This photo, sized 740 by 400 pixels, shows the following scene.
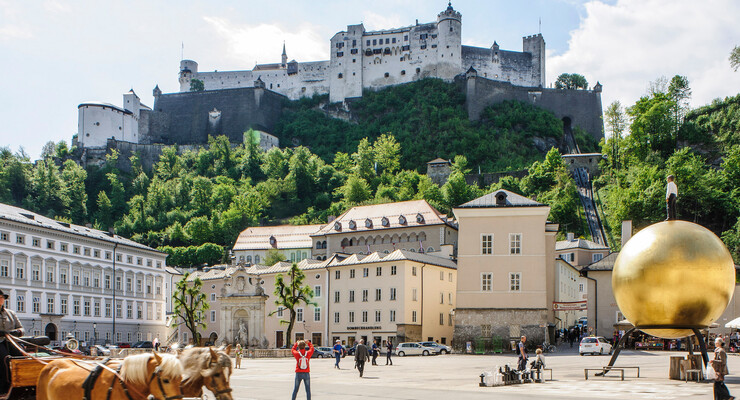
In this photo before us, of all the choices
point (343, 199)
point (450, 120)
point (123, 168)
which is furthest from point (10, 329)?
point (123, 168)

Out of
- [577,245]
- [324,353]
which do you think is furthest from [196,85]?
[324,353]

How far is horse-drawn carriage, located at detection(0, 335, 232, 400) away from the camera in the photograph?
7.50 metres

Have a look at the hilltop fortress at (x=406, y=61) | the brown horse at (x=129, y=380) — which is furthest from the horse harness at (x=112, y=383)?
the hilltop fortress at (x=406, y=61)

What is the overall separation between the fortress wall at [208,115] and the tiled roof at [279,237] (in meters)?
47.7

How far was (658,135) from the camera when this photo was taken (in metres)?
82.2

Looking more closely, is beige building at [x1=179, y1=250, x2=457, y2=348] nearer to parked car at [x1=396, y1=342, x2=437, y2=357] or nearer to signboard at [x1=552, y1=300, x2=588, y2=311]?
parked car at [x1=396, y1=342, x2=437, y2=357]

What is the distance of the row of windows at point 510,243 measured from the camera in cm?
4453

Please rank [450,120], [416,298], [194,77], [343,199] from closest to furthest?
[416,298], [343,199], [450,120], [194,77]

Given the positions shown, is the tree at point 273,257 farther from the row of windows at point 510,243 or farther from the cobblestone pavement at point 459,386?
the cobblestone pavement at point 459,386

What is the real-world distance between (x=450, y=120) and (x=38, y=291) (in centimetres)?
7729

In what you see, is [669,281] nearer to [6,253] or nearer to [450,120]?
[6,253]

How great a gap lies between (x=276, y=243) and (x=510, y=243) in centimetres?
4524

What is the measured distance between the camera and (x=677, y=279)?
1477 cm

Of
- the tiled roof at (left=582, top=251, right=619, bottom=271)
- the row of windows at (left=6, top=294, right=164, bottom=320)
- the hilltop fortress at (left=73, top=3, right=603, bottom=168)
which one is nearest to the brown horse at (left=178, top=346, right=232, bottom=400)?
the tiled roof at (left=582, top=251, right=619, bottom=271)
